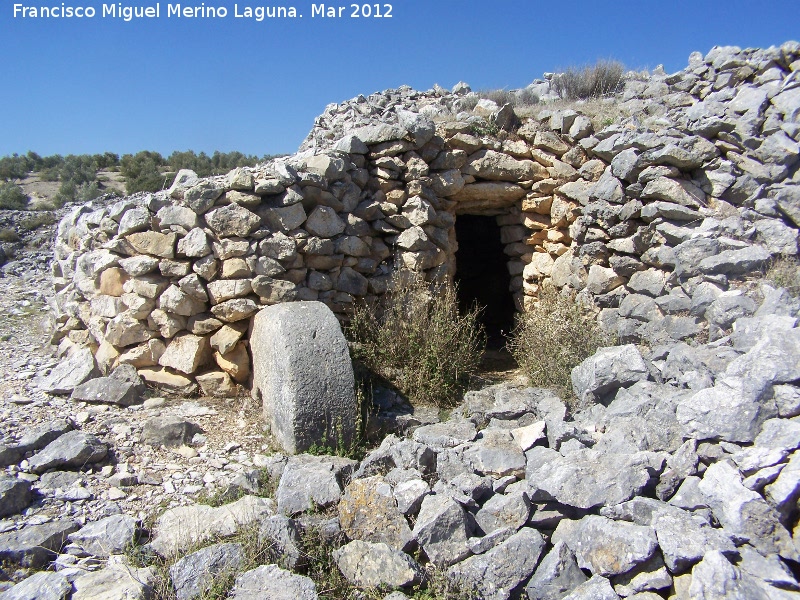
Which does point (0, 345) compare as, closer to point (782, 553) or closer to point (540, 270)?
point (540, 270)

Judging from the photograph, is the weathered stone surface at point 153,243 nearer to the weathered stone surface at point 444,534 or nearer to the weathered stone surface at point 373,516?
the weathered stone surface at point 373,516

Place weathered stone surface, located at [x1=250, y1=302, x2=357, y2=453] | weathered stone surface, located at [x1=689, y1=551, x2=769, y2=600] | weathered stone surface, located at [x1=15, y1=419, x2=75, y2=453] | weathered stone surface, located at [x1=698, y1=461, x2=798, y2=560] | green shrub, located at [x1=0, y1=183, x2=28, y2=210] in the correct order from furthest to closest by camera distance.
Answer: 1. green shrub, located at [x1=0, y1=183, x2=28, y2=210]
2. weathered stone surface, located at [x1=250, y1=302, x2=357, y2=453]
3. weathered stone surface, located at [x1=15, y1=419, x2=75, y2=453]
4. weathered stone surface, located at [x1=698, y1=461, x2=798, y2=560]
5. weathered stone surface, located at [x1=689, y1=551, x2=769, y2=600]

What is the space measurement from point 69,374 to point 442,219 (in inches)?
144

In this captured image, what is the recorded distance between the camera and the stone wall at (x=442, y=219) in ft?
15.1

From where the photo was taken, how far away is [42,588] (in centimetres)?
254

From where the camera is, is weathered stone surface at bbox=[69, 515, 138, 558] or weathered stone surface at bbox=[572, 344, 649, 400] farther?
weathered stone surface at bbox=[572, 344, 649, 400]

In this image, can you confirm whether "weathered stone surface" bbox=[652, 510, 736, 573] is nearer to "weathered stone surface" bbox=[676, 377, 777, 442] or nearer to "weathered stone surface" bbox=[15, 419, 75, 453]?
"weathered stone surface" bbox=[676, 377, 777, 442]

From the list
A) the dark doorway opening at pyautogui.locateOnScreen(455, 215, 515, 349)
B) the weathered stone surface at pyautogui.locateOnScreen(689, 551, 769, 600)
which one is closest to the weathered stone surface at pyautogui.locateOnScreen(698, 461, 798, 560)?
the weathered stone surface at pyautogui.locateOnScreen(689, 551, 769, 600)

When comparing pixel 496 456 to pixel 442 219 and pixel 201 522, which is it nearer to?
pixel 201 522

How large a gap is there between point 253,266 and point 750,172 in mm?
3995

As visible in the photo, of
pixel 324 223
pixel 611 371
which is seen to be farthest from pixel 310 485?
pixel 324 223

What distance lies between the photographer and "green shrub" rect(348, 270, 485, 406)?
500 cm

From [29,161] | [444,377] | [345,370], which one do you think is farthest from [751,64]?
[29,161]

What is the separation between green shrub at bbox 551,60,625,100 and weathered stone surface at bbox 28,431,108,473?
20.0 feet
